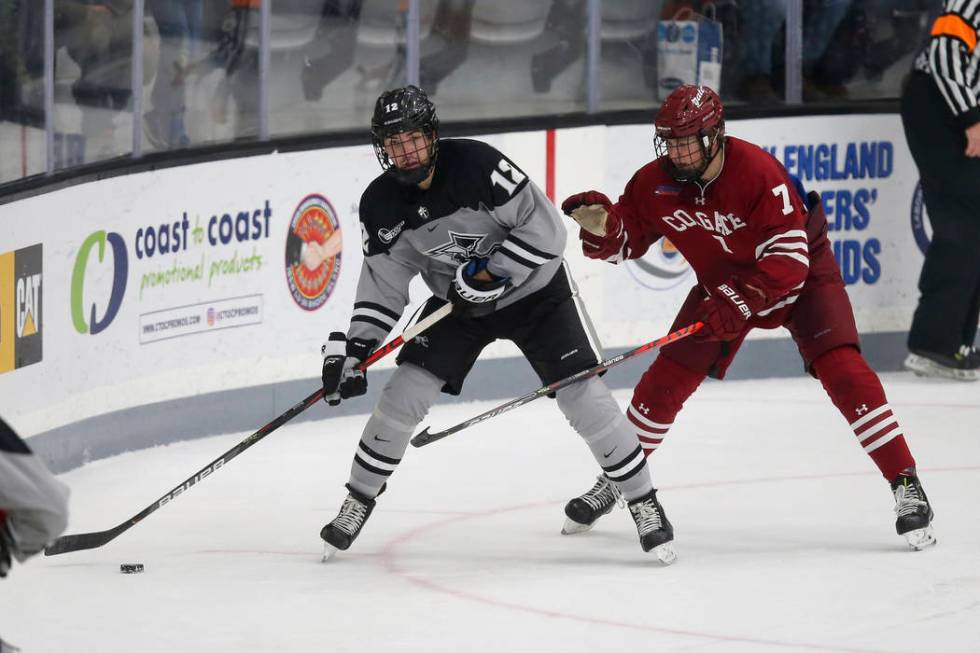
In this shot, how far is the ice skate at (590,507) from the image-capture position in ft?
14.5

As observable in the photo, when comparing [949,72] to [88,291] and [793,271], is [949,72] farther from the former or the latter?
[88,291]

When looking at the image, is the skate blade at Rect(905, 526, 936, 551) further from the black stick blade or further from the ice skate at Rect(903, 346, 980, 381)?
the ice skate at Rect(903, 346, 980, 381)

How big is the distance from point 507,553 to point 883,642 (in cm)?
114

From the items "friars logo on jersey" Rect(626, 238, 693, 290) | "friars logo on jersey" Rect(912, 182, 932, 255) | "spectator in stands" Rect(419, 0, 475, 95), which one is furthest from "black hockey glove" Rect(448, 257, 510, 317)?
"friars logo on jersey" Rect(912, 182, 932, 255)

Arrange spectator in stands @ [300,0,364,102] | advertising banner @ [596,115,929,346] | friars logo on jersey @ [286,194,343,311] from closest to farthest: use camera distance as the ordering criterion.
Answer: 1. friars logo on jersey @ [286,194,343,311]
2. spectator in stands @ [300,0,364,102]
3. advertising banner @ [596,115,929,346]

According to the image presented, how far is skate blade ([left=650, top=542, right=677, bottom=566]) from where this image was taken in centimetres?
404

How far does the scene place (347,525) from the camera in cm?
411

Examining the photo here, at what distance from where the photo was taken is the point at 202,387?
5.70 m

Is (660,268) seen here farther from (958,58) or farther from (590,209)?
(590,209)

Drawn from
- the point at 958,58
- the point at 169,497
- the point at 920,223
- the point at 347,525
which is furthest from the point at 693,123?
the point at 920,223

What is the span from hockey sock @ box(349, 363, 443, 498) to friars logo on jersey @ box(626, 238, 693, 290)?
107 inches

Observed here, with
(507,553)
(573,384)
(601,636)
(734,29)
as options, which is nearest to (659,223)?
(573,384)

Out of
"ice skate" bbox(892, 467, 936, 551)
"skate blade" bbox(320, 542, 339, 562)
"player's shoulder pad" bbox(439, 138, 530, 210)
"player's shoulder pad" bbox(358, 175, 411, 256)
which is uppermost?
"player's shoulder pad" bbox(439, 138, 530, 210)

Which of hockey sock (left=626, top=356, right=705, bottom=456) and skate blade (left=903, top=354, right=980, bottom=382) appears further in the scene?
skate blade (left=903, top=354, right=980, bottom=382)
